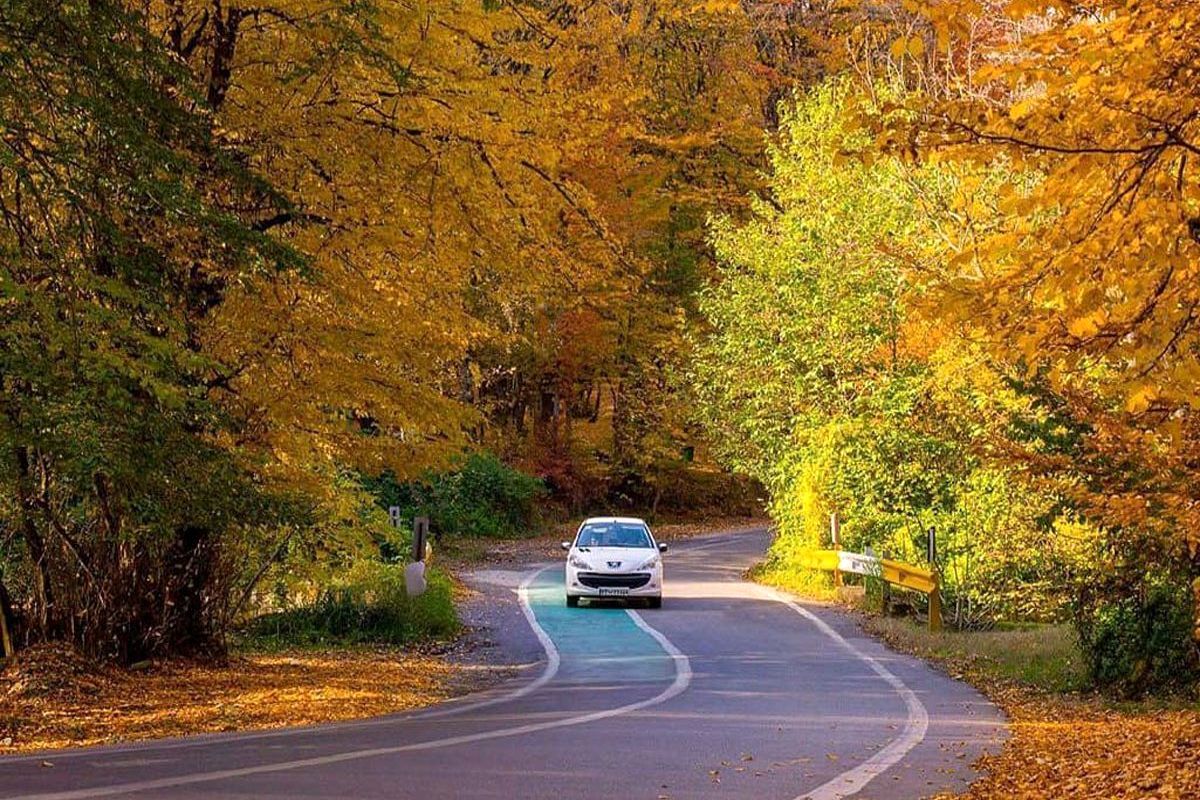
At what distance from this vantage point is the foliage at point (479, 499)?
4284cm

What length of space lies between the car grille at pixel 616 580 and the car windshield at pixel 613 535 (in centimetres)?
110

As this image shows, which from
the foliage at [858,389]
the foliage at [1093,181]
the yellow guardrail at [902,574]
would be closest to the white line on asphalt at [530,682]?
the yellow guardrail at [902,574]

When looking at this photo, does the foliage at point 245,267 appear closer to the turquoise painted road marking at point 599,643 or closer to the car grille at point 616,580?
the turquoise painted road marking at point 599,643

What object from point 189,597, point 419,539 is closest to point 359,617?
point 419,539

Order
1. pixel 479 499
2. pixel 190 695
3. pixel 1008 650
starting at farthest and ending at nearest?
pixel 479 499
pixel 1008 650
pixel 190 695

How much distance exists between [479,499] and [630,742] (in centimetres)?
3464

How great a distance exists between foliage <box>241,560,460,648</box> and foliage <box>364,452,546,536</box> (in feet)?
65.7

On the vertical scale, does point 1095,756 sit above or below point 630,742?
below

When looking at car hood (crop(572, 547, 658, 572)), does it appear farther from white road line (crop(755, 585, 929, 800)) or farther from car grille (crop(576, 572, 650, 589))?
white road line (crop(755, 585, 929, 800))

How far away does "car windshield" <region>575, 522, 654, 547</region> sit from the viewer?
25.9 metres

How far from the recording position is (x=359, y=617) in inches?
815

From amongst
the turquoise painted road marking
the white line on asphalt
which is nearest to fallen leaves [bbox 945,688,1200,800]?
the turquoise painted road marking

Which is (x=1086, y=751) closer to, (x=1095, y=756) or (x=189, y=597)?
(x=1095, y=756)

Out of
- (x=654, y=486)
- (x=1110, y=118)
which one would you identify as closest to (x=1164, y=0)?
(x=1110, y=118)
